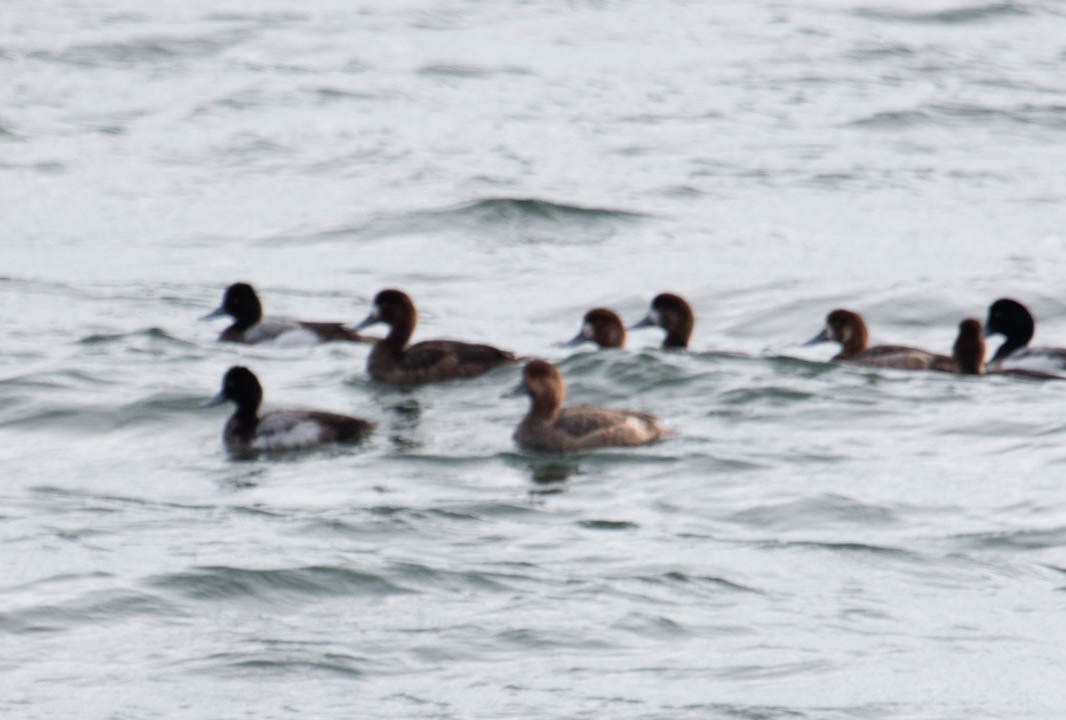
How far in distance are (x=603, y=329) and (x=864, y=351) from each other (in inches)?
70.9

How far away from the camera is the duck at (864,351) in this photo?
1569 centimetres

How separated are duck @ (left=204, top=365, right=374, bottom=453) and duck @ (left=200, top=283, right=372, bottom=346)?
8.02 ft

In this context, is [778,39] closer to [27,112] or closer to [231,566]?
[27,112]

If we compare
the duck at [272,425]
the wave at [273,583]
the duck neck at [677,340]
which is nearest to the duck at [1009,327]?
the duck neck at [677,340]

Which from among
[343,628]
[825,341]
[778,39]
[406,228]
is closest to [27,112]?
[406,228]

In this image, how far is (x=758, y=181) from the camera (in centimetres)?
2453

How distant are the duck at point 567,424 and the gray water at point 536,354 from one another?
145 millimetres

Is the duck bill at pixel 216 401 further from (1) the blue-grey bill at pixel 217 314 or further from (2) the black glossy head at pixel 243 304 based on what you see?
(1) the blue-grey bill at pixel 217 314

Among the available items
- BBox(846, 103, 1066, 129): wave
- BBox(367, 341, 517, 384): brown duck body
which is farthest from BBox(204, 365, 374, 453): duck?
BBox(846, 103, 1066, 129): wave

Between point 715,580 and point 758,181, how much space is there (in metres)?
13.5

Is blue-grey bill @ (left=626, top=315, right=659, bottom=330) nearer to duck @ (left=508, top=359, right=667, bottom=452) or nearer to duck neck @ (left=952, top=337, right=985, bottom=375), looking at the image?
duck neck @ (left=952, top=337, right=985, bottom=375)

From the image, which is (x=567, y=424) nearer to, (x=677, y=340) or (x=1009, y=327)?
Result: (x=677, y=340)

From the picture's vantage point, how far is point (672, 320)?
17094mm

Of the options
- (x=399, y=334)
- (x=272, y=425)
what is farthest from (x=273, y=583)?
(x=399, y=334)
